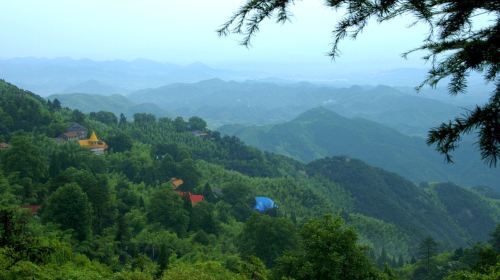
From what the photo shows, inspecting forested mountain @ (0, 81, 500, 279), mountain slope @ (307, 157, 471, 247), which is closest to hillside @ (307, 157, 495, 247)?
mountain slope @ (307, 157, 471, 247)

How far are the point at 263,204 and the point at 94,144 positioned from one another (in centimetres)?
2206

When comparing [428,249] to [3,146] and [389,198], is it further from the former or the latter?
[389,198]

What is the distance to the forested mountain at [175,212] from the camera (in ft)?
63.8

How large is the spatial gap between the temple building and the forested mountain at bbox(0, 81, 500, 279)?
4.44ft

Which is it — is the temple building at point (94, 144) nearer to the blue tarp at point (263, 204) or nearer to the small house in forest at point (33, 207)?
the blue tarp at point (263, 204)

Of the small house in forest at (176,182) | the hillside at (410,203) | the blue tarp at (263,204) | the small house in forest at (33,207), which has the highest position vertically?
the small house in forest at (33,207)

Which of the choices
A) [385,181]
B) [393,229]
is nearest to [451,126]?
[393,229]

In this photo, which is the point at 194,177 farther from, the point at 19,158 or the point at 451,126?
the point at 451,126

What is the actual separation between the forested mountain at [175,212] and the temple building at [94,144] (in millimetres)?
1353

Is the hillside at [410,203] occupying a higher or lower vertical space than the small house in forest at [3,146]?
lower

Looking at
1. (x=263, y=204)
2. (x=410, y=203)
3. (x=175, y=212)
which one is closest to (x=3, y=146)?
(x=175, y=212)

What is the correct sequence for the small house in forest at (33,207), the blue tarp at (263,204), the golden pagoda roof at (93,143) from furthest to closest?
1. the golden pagoda roof at (93,143)
2. the blue tarp at (263,204)
3. the small house in forest at (33,207)

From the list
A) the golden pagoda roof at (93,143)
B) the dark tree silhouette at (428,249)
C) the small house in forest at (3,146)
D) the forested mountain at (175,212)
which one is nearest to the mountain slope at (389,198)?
the forested mountain at (175,212)

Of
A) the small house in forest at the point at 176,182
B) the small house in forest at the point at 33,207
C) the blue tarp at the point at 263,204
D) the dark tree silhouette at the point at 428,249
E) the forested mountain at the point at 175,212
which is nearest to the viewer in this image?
the forested mountain at the point at 175,212
